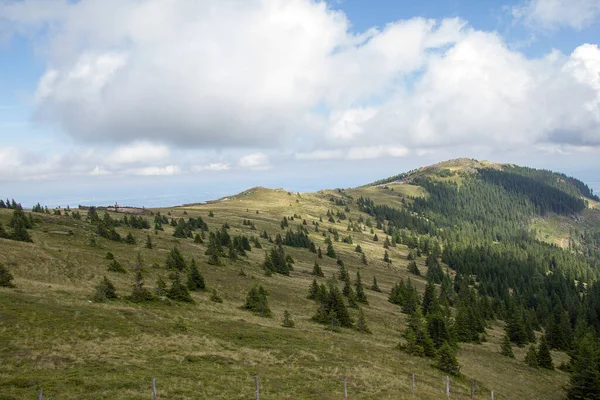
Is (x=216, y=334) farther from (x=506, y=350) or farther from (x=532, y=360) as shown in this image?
(x=532, y=360)

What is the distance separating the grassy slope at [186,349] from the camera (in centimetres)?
2255

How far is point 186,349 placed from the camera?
98.8 feet

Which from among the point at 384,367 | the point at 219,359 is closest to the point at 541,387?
the point at 384,367

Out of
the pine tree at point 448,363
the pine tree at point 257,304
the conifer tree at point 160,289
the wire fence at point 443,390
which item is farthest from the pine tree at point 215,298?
the pine tree at point 448,363

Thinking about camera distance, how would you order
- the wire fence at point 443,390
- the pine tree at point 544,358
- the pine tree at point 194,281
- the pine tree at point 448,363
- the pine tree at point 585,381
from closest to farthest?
the wire fence at point 443,390
the pine tree at point 585,381
the pine tree at point 448,363
the pine tree at point 544,358
the pine tree at point 194,281

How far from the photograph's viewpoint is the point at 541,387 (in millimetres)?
43906

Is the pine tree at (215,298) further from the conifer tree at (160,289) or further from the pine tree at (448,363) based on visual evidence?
the pine tree at (448,363)

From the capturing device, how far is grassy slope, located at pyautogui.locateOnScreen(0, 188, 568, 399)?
22.5 m

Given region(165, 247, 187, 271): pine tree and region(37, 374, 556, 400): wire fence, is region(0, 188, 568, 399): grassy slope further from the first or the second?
region(165, 247, 187, 271): pine tree

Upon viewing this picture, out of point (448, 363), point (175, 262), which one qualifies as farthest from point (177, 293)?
point (448, 363)

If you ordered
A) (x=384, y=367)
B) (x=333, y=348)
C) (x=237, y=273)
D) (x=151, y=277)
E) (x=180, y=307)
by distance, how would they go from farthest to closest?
(x=237, y=273)
(x=151, y=277)
(x=180, y=307)
(x=333, y=348)
(x=384, y=367)

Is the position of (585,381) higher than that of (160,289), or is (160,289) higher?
(160,289)

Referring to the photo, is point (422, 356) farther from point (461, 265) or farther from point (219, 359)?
point (461, 265)

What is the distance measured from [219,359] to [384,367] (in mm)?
16710
